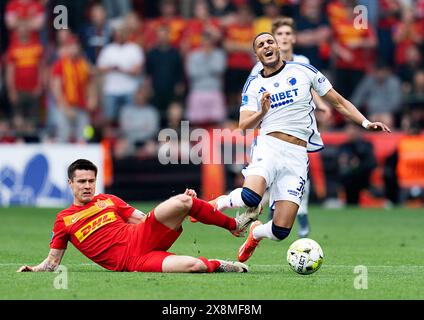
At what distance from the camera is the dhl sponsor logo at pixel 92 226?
36.1 ft

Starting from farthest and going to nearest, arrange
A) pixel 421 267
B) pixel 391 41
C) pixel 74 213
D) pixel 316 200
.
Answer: pixel 391 41 → pixel 316 200 → pixel 421 267 → pixel 74 213

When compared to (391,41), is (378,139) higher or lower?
lower

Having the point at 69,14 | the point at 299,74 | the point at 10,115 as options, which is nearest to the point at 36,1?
the point at 69,14

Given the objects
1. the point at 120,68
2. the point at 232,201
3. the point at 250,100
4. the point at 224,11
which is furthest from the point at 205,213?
the point at 224,11

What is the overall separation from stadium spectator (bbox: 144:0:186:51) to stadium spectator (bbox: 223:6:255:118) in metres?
1.17

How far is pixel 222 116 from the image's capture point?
928 inches

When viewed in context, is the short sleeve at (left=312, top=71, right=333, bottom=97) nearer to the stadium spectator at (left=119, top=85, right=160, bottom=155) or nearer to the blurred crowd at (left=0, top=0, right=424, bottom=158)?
the blurred crowd at (left=0, top=0, right=424, bottom=158)

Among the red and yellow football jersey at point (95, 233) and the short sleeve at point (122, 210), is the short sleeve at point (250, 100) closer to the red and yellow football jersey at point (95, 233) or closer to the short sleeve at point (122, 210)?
the short sleeve at point (122, 210)

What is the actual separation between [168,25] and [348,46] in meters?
3.87

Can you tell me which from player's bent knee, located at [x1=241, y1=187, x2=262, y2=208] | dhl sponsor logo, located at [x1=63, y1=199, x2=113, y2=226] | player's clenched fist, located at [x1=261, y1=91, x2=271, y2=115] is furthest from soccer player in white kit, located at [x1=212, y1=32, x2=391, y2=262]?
dhl sponsor logo, located at [x1=63, y1=199, x2=113, y2=226]

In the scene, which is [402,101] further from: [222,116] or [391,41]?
[222,116]

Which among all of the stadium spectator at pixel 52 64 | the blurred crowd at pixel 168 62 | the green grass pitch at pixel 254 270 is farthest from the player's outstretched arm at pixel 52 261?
the stadium spectator at pixel 52 64

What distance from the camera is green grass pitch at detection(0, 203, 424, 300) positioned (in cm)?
960

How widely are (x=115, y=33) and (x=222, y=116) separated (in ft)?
9.29
